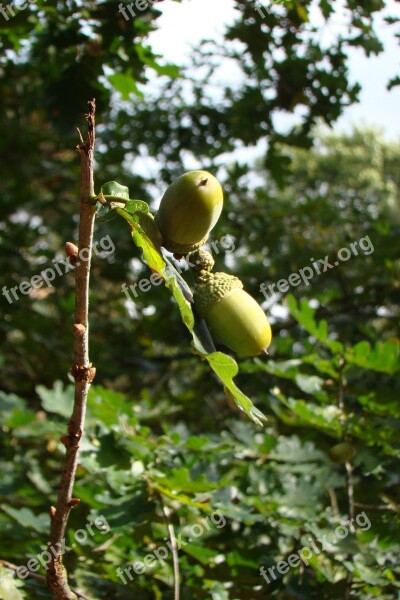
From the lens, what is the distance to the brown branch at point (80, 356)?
114 cm

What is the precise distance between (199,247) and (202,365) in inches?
113

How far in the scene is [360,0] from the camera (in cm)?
238

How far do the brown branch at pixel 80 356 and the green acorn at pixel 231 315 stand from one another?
0.83ft

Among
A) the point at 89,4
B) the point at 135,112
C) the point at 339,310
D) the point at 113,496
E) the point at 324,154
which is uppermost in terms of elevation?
the point at 324,154

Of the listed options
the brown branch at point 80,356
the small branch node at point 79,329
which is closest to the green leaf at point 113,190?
the brown branch at point 80,356

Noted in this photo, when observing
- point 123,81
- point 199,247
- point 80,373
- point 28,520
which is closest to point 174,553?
point 28,520

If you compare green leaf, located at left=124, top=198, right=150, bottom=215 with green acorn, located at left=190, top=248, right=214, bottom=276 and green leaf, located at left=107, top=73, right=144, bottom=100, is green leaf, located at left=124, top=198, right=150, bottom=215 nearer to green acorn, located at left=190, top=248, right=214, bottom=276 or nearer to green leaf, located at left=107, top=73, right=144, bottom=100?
green acorn, located at left=190, top=248, right=214, bottom=276

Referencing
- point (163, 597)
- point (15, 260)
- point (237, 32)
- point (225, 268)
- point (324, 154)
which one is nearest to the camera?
point (163, 597)

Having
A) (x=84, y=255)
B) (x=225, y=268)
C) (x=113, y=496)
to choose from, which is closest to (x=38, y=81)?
(x=225, y=268)

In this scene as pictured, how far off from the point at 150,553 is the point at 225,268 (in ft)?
6.03

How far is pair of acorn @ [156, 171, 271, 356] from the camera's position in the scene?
1.26 m

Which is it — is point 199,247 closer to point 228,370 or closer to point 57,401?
point 228,370

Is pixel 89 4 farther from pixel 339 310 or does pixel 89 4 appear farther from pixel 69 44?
pixel 339 310

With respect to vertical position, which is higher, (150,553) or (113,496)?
(113,496)
